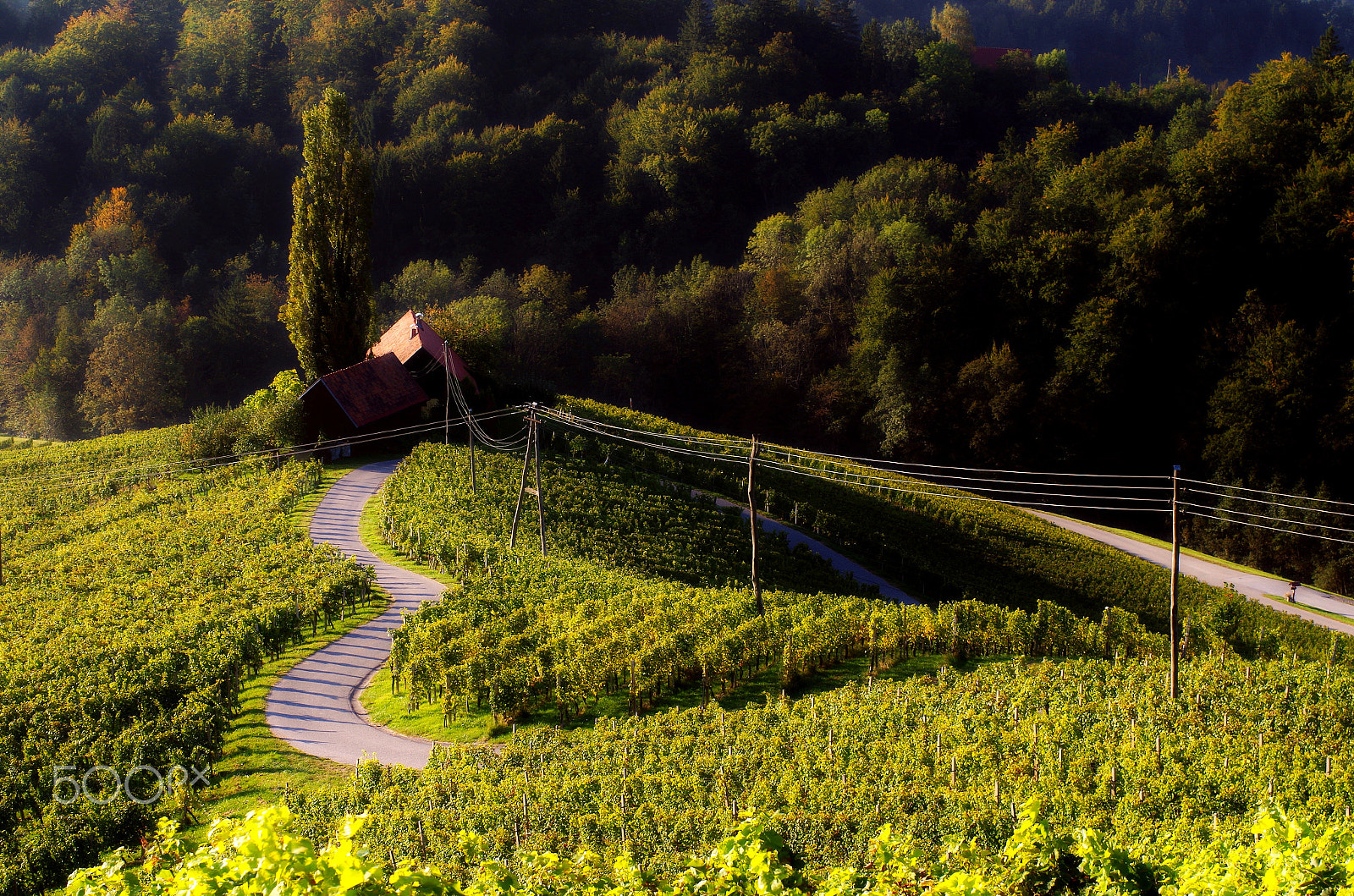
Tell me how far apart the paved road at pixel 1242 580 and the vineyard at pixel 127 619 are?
97.0 ft

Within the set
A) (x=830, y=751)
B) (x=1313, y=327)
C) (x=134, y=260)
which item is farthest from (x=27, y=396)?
(x=1313, y=327)

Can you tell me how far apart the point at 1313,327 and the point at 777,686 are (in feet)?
141

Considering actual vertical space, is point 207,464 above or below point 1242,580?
above

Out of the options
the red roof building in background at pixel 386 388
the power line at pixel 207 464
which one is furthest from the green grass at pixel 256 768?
the red roof building in background at pixel 386 388

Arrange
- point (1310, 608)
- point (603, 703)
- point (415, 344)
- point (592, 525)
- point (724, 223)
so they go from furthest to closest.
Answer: point (724, 223) < point (415, 344) < point (592, 525) < point (1310, 608) < point (603, 703)

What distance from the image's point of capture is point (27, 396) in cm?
7062

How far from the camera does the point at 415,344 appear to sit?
4391 centimetres

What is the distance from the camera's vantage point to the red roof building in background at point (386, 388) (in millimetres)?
39750

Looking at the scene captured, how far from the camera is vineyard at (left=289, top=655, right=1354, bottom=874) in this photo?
11.7 meters

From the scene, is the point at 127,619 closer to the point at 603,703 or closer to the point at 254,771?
the point at 254,771

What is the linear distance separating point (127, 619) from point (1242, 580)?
121 feet

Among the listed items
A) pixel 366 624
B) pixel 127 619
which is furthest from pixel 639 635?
pixel 127 619

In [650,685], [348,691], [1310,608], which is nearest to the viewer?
[650,685]

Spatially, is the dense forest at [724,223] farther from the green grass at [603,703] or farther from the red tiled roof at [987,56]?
the green grass at [603,703]
